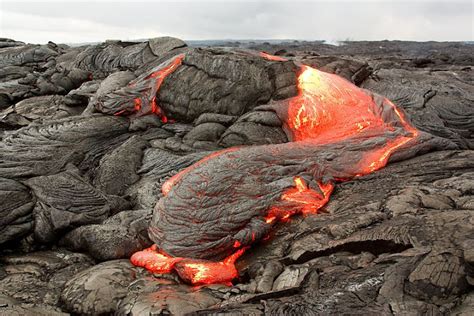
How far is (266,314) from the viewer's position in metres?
5.04

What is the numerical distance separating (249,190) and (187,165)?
2744 mm

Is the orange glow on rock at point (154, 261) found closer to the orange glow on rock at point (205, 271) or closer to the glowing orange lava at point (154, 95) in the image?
the orange glow on rock at point (205, 271)

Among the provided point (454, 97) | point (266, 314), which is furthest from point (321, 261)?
point (454, 97)

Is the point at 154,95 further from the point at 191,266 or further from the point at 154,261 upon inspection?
the point at 191,266

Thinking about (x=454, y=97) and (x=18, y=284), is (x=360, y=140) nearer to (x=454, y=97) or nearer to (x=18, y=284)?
(x=454, y=97)

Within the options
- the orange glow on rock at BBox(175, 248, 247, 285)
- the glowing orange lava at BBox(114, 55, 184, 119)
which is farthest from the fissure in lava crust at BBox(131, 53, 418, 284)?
the glowing orange lava at BBox(114, 55, 184, 119)

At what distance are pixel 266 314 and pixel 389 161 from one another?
5.40 metres

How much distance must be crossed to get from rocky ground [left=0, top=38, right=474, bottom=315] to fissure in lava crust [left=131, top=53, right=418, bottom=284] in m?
0.31

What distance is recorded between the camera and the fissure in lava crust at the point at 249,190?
7.22 meters

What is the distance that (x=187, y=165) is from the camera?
1006cm

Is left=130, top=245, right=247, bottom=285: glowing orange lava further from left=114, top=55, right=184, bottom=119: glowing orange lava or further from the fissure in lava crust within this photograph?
left=114, top=55, right=184, bottom=119: glowing orange lava

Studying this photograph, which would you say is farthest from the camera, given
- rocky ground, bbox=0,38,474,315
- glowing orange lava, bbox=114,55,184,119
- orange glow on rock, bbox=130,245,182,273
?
glowing orange lava, bbox=114,55,184,119

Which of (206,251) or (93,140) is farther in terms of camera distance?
(93,140)

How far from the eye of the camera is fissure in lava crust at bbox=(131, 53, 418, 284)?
7219 millimetres
